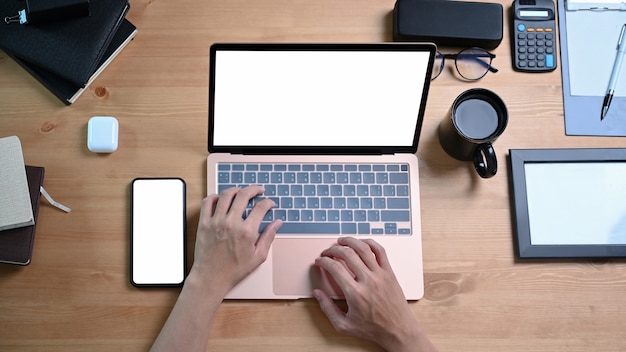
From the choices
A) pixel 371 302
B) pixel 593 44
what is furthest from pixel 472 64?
pixel 371 302

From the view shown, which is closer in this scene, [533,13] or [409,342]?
[409,342]

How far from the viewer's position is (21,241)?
0.90 m

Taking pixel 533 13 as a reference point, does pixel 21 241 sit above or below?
below

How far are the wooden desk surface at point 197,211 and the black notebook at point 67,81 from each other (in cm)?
1

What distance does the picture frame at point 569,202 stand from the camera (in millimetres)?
920

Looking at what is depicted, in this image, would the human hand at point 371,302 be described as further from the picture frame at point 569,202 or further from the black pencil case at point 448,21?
the black pencil case at point 448,21

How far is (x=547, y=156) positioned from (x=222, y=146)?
553 mm

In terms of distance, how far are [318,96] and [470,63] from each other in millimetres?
308

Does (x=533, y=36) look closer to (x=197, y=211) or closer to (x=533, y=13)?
(x=533, y=13)

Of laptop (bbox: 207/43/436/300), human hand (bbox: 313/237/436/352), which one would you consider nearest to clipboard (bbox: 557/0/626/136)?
laptop (bbox: 207/43/436/300)

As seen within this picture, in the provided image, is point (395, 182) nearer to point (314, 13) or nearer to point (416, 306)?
point (416, 306)

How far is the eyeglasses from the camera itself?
0.99m

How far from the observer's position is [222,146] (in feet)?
3.03

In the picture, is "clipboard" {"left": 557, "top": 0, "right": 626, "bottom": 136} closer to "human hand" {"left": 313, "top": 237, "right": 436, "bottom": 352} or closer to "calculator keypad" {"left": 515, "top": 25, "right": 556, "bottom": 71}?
"calculator keypad" {"left": 515, "top": 25, "right": 556, "bottom": 71}
